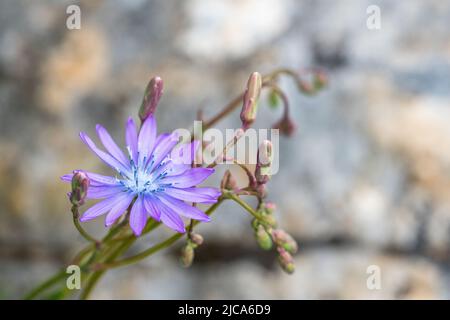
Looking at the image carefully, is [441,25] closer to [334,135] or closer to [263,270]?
[334,135]

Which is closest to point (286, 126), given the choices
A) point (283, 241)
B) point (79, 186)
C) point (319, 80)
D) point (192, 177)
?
point (319, 80)

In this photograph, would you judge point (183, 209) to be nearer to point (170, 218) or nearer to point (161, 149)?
point (170, 218)

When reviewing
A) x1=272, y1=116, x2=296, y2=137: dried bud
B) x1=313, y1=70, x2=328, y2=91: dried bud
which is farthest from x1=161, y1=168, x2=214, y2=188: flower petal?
x1=313, y1=70, x2=328, y2=91: dried bud

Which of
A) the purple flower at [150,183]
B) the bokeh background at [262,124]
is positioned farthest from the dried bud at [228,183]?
the bokeh background at [262,124]

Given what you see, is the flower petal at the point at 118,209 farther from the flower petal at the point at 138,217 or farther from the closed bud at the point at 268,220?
the closed bud at the point at 268,220

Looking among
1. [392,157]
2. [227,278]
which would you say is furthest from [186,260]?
[392,157]

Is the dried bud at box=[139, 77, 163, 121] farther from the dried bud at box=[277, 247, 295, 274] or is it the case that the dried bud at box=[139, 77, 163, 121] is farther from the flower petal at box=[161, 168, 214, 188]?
the dried bud at box=[277, 247, 295, 274]
